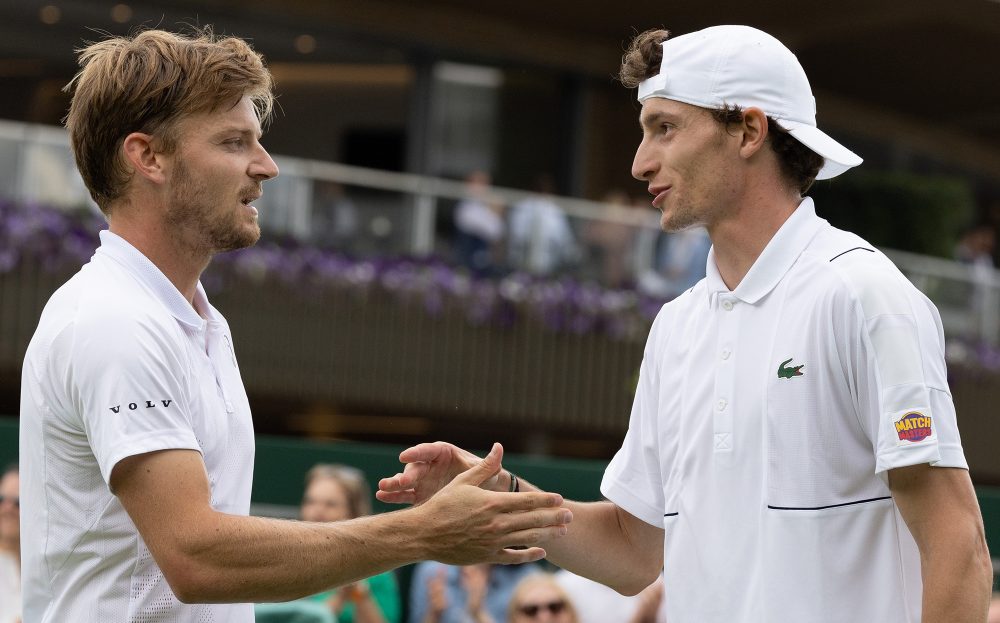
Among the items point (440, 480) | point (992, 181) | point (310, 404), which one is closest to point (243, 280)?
point (310, 404)

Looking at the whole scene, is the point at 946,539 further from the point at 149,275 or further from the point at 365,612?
the point at 365,612

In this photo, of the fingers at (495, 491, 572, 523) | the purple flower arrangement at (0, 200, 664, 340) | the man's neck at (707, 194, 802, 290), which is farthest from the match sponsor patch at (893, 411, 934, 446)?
the purple flower arrangement at (0, 200, 664, 340)

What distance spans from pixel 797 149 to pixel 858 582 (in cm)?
105

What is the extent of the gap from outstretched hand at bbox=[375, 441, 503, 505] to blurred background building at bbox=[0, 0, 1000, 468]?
34.7 ft

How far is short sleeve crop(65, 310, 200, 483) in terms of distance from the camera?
2910mm

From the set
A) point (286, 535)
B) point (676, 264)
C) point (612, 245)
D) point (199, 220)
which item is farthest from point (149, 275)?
point (612, 245)

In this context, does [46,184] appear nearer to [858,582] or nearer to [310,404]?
[310,404]

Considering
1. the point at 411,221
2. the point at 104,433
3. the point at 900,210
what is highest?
the point at 900,210

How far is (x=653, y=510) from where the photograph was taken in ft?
12.4

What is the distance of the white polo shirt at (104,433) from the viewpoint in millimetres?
2943

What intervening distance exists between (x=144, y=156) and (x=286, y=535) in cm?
92

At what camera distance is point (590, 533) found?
12.5 feet

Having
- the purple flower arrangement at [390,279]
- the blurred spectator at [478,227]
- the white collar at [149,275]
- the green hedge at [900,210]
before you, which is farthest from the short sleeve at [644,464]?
the green hedge at [900,210]

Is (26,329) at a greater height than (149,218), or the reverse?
(149,218)
